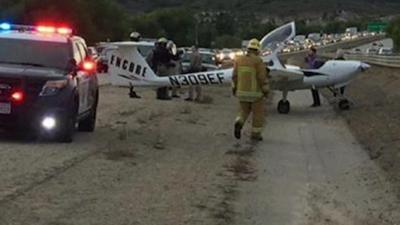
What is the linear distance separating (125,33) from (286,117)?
291ft

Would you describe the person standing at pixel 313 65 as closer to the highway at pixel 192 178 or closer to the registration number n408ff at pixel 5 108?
the highway at pixel 192 178

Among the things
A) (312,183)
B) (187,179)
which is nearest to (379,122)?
(312,183)

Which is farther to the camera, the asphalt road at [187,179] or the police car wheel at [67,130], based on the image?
the police car wheel at [67,130]

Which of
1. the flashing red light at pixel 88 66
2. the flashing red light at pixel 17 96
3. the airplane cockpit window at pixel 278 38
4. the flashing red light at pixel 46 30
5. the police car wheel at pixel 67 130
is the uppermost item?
the flashing red light at pixel 46 30

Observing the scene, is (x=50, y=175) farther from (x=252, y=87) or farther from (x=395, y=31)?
(x=395, y=31)

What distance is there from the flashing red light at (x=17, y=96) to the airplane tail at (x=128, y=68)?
1228 cm

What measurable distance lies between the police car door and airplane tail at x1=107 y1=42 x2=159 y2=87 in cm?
966

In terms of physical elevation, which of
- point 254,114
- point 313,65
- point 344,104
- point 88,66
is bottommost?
point 344,104

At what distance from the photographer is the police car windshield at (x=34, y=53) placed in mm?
15648

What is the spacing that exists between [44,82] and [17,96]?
479 mm

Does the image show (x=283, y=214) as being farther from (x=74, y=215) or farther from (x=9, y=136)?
(x=9, y=136)

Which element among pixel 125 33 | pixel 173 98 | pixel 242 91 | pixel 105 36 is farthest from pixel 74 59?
pixel 125 33

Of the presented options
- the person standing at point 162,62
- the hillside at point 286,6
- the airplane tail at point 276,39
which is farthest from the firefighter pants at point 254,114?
the hillside at point 286,6

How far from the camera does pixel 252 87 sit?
698 inches
